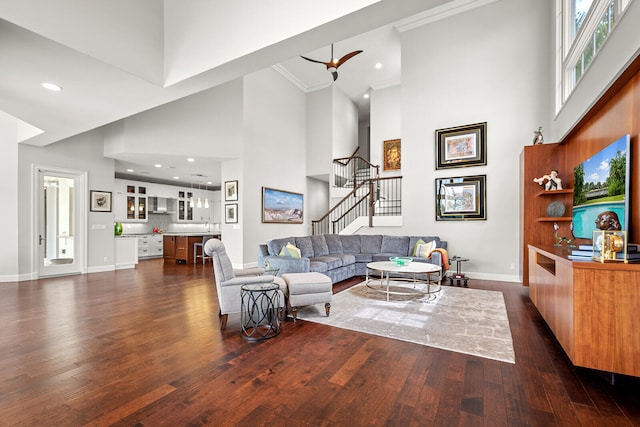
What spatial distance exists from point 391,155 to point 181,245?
7027 millimetres

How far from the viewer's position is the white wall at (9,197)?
564 cm

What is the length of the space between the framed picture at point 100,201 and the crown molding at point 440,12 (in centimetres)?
786

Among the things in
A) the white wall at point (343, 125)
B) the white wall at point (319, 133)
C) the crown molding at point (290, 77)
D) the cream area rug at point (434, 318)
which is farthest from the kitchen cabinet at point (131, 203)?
the cream area rug at point (434, 318)

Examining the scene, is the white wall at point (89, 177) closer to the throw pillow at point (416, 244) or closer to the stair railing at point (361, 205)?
the stair railing at point (361, 205)

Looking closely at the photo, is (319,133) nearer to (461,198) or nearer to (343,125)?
(343,125)

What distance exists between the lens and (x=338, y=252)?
6.50m

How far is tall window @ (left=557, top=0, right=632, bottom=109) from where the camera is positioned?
2.74 meters

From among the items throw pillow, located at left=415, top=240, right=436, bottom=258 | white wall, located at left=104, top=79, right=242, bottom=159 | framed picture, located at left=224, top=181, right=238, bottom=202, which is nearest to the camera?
throw pillow, located at left=415, top=240, right=436, bottom=258

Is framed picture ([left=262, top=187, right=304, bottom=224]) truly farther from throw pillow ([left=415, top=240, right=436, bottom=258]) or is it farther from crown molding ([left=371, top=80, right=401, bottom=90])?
crown molding ([left=371, top=80, right=401, bottom=90])

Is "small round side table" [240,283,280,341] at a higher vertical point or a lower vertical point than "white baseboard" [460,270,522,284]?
higher

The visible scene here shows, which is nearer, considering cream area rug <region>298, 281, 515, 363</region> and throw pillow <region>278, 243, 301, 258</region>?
cream area rug <region>298, 281, 515, 363</region>

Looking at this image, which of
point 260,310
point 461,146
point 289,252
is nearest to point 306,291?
point 260,310

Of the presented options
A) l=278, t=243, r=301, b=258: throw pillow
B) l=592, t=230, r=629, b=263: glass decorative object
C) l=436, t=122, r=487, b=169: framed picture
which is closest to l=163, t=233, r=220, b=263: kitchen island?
l=278, t=243, r=301, b=258: throw pillow

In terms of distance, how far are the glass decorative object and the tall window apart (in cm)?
174
